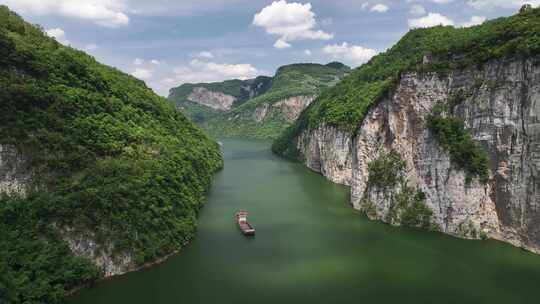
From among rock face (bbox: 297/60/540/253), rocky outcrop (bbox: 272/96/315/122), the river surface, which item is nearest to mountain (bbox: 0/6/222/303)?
the river surface

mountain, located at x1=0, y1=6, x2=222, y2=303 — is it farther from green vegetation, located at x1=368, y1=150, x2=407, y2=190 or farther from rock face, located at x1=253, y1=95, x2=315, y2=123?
rock face, located at x1=253, y1=95, x2=315, y2=123

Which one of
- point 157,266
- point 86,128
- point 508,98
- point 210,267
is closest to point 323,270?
point 210,267

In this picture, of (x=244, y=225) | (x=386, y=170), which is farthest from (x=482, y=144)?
(x=244, y=225)

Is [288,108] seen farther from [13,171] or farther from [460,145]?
[13,171]

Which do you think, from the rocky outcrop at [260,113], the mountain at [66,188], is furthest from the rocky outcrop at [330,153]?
the rocky outcrop at [260,113]

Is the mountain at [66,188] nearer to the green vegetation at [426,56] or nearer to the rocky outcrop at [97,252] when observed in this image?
the rocky outcrop at [97,252]
